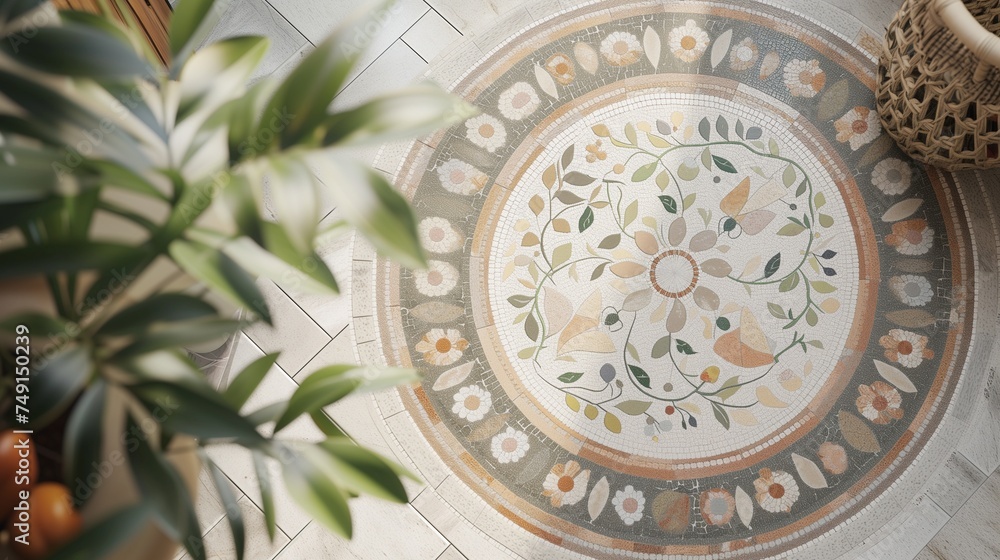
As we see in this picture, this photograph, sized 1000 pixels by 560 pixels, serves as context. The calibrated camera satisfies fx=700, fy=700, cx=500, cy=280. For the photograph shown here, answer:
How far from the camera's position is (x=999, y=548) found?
5.34 ft

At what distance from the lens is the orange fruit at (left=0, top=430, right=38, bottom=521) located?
674 mm

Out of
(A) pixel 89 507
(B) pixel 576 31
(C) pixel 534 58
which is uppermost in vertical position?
(B) pixel 576 31

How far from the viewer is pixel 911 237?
179cm

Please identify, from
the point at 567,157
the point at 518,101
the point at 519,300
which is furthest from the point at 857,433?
the point at 518,101

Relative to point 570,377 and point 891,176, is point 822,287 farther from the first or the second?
point 570,377

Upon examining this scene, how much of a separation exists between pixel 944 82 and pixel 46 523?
1.70 m

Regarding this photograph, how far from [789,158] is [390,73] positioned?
1098 millimetres

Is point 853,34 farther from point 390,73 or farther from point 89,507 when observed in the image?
point 89,507

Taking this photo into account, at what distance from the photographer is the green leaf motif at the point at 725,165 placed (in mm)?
1846

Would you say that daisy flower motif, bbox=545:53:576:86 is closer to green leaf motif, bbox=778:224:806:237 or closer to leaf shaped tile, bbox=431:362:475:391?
green leaf motif, bbox=778:224:806:237

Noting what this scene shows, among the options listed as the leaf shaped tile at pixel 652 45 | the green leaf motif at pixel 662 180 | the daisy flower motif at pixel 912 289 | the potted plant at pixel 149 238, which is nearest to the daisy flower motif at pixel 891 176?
the daisy flower motif at pixel 912 289

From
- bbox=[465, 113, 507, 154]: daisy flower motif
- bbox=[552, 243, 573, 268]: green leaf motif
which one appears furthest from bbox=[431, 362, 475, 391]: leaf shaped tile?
bbox=[465, 113, 507, 154]: daisy flower motif

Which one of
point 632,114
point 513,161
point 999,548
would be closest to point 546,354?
point 513,161

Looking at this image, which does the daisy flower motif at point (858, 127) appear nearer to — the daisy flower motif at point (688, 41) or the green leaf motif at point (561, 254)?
the daisy flower motif at point (688, 41)
